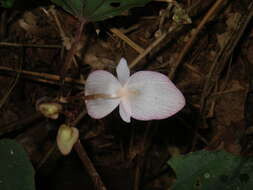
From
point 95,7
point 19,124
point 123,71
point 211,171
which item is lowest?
point 211,171

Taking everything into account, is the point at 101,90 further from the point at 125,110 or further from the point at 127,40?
the point at 127,40

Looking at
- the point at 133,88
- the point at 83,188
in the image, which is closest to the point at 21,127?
the point at 83,188

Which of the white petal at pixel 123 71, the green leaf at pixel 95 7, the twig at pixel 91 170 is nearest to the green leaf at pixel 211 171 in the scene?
the twig at pixel 91 170

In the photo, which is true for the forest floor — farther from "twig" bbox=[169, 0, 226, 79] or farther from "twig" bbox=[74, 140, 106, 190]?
"twig" bbox=[74, 140, 106, 190]

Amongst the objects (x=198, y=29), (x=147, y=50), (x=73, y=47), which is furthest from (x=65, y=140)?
(x=198, y=29)

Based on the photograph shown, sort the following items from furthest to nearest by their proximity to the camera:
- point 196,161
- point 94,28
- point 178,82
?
1. point 178,82
2. point 94,28
3. point 196,161

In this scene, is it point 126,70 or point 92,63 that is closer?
point 126,70

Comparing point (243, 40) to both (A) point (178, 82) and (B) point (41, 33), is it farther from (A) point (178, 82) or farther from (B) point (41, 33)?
(B) point (41, 33)
